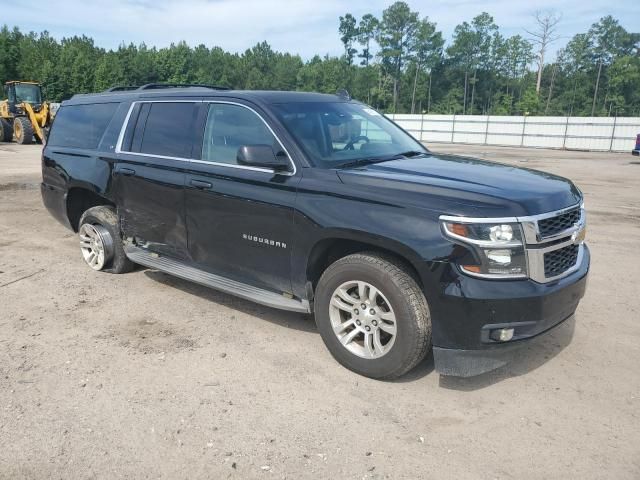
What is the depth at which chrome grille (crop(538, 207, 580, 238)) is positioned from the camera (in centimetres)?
333

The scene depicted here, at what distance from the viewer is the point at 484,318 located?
3.19m

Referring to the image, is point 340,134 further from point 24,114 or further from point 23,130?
point 24,114

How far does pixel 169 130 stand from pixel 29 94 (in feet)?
84.8

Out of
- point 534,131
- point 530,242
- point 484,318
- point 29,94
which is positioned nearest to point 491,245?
point 530,242

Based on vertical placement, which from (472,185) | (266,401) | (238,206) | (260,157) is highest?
(260,157)

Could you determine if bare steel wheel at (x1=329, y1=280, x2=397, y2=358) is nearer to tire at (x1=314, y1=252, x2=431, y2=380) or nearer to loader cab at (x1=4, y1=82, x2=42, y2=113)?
tire at (x1=314, y1=252, x2=431, y2=380)

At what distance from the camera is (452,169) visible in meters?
4.06

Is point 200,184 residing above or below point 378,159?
below

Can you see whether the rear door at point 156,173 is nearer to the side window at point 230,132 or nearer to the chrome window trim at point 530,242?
the side window at point 230,132

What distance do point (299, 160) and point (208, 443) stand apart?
2033mm

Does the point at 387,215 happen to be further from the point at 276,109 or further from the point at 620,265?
the point at 620,265

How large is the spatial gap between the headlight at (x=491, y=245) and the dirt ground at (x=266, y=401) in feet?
3.00

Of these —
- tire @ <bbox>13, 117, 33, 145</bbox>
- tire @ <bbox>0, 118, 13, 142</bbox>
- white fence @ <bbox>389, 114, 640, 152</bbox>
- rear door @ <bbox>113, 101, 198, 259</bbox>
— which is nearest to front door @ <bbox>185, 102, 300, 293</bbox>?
rear door @ <bbox>113, 101, 198, 259</bbox>

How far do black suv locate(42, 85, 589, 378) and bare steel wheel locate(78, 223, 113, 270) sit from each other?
13 cm
